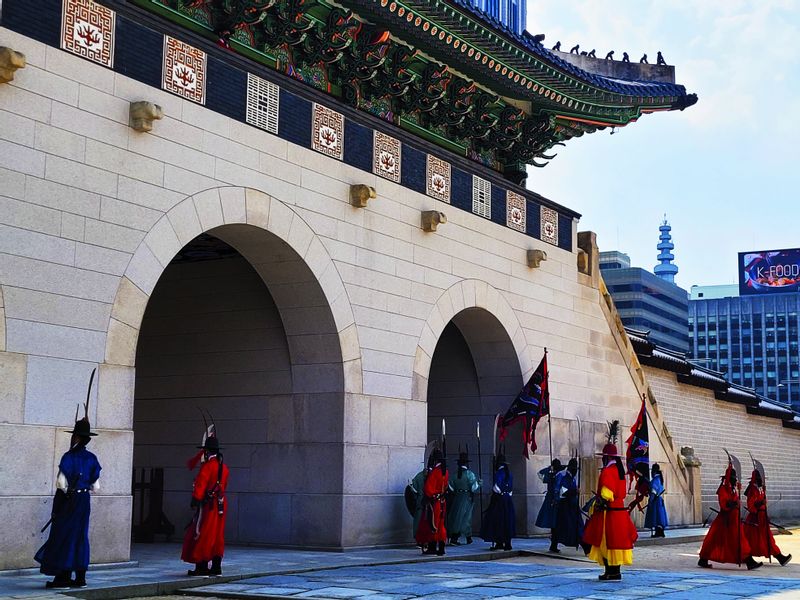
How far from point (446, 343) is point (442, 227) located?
3408mm

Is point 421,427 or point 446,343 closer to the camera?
point 421,427

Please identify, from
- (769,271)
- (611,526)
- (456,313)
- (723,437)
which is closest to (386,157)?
(456,313)

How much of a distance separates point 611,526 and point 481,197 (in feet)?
26.6

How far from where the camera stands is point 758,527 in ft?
53.3

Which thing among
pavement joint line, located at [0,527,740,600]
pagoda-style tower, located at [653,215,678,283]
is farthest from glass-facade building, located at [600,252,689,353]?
pavement joint line, located at [0,527,740,600]

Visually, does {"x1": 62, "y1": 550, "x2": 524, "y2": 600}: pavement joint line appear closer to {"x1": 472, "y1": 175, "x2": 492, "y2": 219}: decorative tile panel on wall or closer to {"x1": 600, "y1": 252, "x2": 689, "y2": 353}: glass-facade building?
{"x1": 472, "y1": 175, "x2": 492, "y2": 219}: decorative tile panel on wall

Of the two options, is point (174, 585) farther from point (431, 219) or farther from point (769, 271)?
point (769, 271)

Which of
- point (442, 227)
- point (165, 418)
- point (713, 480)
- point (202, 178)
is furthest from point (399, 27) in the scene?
point (713, 480)

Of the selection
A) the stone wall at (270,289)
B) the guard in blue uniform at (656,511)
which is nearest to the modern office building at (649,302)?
the guard in blue uniform at (656,511)

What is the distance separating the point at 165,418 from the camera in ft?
58.6

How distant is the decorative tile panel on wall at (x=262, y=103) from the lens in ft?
50.5

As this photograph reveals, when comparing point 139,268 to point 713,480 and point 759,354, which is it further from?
point 759,354

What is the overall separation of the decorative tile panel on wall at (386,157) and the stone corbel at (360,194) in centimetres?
75

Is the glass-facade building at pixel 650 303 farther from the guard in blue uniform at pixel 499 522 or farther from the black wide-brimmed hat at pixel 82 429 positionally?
the black wide-brimmed hat at pixel 82 429
